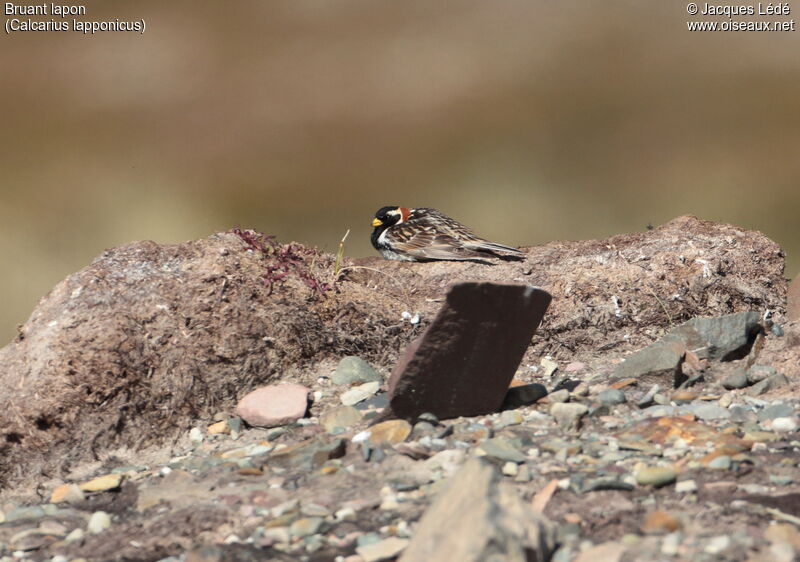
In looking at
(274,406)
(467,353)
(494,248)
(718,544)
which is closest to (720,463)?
(718,544)

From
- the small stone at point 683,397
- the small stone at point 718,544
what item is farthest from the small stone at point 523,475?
the small stone at point 683,397

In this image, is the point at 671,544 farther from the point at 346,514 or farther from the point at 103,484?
the point at 103,484

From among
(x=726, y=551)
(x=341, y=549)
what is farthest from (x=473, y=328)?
(x=726, y=551)

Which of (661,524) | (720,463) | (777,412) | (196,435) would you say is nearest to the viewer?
(661,524)

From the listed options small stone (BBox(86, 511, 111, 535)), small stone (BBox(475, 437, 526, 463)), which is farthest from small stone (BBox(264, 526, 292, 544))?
small stone (BBox(475, 437, 526, 463))

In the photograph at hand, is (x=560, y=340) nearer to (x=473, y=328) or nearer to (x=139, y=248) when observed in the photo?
(x=473, y=328)

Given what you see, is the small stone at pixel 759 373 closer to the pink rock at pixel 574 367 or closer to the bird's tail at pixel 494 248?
the pink rock at pixel 574 367

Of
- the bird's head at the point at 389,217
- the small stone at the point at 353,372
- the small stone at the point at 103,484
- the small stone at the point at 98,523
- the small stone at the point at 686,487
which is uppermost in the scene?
the bird's head at the point at 389,217
